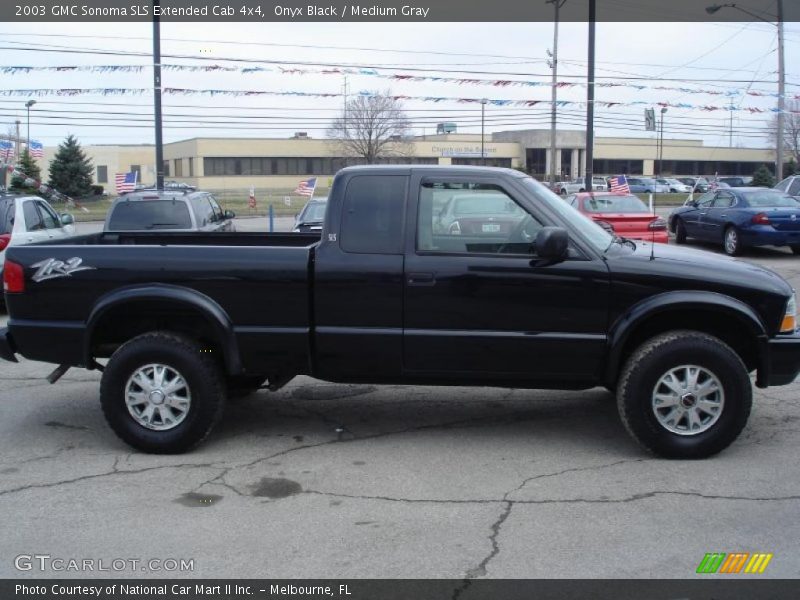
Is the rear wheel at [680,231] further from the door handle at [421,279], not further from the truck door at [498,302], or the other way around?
the door handle at [421,279]

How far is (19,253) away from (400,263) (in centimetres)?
267

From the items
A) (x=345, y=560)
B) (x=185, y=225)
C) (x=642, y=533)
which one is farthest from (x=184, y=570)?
(x=185, y=225)

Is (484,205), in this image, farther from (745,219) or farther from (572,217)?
(745,219)

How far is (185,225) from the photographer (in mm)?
12602

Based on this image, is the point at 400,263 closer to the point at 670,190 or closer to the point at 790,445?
the point at 790,445

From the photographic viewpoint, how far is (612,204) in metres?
16.6

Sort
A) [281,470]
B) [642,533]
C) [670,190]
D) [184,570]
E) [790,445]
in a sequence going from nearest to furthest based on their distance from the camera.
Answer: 1. [184,570]
2. [642,533]
3. [281,470]
4. [790,445]
5. [670,190]

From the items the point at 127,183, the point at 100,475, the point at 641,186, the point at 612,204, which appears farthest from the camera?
the point at 641,186

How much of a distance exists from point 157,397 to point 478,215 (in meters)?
2.51

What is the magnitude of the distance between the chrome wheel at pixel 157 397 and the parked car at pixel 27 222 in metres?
5.48

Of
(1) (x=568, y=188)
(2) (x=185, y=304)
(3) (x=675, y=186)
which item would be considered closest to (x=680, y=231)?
(2) (x=185, y=304)

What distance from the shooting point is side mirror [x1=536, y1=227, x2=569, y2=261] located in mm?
5137

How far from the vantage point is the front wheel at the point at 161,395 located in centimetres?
551

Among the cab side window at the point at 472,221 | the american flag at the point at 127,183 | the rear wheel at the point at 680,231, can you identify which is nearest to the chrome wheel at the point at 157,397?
the cab side window at the point at 472,221
